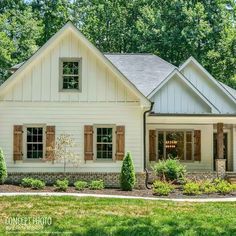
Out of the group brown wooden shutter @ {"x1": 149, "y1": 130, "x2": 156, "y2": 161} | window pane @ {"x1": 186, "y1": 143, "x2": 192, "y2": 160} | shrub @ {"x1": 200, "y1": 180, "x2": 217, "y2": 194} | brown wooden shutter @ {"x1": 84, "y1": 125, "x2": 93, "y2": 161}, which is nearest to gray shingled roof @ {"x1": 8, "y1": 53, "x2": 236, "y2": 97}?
brown wooden shutter @ {"x1": 149, "y1": 130, "x2": 156, "y2": 161}

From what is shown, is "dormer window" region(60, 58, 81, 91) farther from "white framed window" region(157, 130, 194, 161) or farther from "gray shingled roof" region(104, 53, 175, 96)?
"white framed window" region(157, 130, 194, 161)

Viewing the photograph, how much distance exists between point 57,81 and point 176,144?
26.4ft

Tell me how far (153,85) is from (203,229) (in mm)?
13263

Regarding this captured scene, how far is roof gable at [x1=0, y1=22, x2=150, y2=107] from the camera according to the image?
59.4 feet

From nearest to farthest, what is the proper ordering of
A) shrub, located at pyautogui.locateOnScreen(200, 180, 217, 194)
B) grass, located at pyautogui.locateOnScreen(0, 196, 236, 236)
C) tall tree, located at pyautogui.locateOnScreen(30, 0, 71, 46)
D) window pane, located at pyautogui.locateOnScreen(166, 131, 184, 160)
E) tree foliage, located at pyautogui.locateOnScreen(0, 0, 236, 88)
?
grass, located at pyautogui.locateOnScreen(0, 196, 236, 236) < shrub, located at pyautogui.locateOnScreen(200, 180, 217, 194) < window pane, located at pyautogui.locateOnScreen(166, 131, 184, 160) < tree foliage, located at pyautogui.locateOnScreen(0, 0, 236, 88) < tall tree, located at pyautogui.locateOnScreen(30, 0, 71, 46)

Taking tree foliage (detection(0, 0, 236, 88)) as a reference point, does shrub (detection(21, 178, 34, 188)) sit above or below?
below

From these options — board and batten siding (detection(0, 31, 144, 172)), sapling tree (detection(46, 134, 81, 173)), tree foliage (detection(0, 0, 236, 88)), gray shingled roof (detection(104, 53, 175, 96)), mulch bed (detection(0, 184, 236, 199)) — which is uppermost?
tree foliage (detection(0, 0, 236, 88))

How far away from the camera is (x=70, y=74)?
18750mm

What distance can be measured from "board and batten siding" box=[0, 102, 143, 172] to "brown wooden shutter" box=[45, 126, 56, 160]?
0.72 ft

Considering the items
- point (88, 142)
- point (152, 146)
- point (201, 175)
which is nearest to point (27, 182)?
point (88, 142)

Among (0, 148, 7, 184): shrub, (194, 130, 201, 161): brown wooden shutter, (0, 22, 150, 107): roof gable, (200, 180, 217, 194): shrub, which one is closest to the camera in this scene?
(200, 180, 217, 194): shrub

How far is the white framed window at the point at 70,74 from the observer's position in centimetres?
1866

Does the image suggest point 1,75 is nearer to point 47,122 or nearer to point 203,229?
point 47,122

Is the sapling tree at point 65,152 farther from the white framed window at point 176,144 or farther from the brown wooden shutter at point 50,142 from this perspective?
the white framed window at point 176,144
